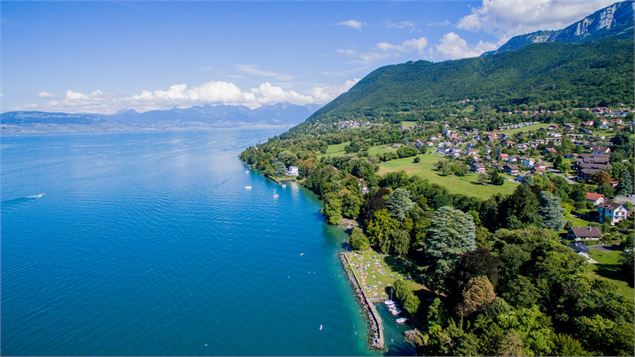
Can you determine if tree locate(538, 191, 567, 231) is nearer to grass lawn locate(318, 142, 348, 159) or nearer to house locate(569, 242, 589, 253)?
house locate(569, 242, 589, 253)

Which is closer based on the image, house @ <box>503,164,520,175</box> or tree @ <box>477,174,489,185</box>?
tree @ <box>477,174,489,185</box>

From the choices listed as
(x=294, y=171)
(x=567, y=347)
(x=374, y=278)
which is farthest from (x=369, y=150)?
(x=567, y=347)

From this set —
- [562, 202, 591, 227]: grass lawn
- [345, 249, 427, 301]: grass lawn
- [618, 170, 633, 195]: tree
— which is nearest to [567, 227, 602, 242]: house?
[562, 202, 591, 227]: grass lawn

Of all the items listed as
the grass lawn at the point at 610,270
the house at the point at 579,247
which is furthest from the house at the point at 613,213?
the house at the point at 579,247

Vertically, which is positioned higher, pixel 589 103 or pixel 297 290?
pixel 589 103

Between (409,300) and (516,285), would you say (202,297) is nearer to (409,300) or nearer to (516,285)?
(409,300)

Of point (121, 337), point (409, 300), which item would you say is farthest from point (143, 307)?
point (409, 300)

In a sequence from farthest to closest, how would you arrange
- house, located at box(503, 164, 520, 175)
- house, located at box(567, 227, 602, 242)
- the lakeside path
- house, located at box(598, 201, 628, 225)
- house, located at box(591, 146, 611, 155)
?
1. house, located at box(591, 146, 611, 155)
2. house, located at box(503, 164, 520, 175)
3. house, located at box(598, 201, 628, 225)
4. house, located at box(567, 227, 602, 242)
5. the lakeside path

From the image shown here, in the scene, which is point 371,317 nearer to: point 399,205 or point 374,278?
point 374,278
